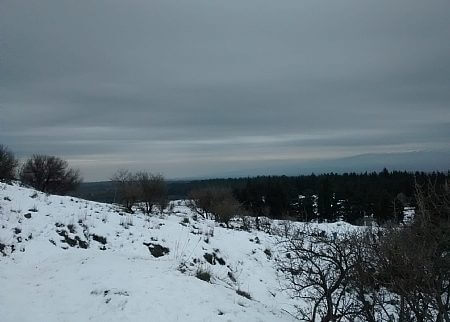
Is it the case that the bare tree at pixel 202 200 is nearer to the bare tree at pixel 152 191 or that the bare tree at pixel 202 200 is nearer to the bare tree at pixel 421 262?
the bare tree at pixel 152 191

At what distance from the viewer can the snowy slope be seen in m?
7.64

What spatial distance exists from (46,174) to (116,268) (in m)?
36.2

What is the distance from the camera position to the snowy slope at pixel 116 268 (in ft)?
A: 25.1

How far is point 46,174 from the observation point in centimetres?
4200

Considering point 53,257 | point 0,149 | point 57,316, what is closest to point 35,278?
point 53,257

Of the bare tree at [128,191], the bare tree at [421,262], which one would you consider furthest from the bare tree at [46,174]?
the bare tree at [421,262]

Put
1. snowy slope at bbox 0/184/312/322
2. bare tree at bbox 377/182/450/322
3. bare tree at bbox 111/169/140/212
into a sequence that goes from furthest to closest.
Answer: bare tree at bbox 111/169/140/212, snowy slope at bbox 0/184/312/322, bare tree at bbox 377/182/450/322

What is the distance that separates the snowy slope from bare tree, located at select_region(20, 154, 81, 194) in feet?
88.2

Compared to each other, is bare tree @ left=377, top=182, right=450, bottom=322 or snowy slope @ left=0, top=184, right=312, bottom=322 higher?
bare tree @ left=377, top=182, right=450, bottom=322

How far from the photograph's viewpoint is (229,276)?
14.7 metres

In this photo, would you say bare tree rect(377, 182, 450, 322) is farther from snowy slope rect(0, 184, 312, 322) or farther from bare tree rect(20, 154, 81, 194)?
bare tree rect(20, 154, 81, 194)

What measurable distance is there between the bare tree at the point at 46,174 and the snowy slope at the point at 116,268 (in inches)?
1059

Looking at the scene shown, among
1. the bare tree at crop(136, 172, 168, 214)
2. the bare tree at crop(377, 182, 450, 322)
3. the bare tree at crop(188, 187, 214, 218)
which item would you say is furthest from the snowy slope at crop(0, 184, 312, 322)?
the bare tree at crop(188, 187, 214, 218)

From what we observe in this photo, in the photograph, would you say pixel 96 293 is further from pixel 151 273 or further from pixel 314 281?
pixel 314 281
